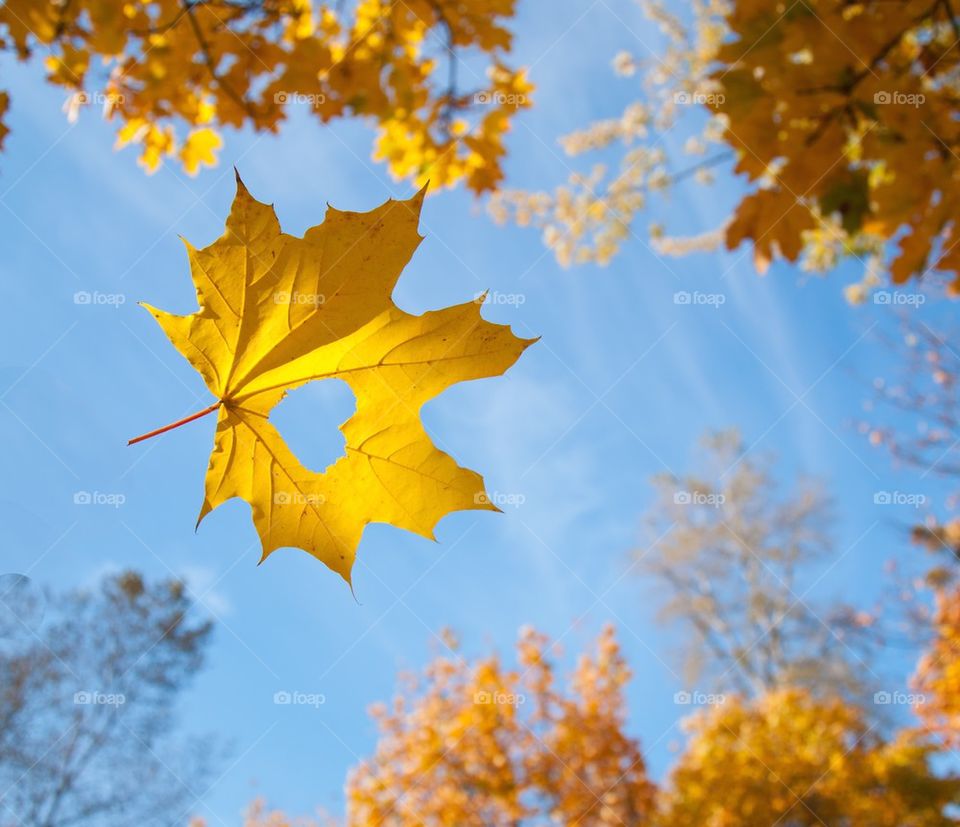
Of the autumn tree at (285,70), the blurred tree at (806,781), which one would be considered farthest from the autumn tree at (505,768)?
the autumn tree at (285,70)

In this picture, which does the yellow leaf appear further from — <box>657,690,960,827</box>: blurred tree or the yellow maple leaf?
<box>657,690,960,827</box>: blurred tree

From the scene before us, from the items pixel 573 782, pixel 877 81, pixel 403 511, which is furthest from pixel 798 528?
pixel 403 511

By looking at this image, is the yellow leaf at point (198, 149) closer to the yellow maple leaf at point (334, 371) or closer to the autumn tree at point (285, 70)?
the autumn tree at point (285, 70)

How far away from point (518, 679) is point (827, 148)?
27.6 feet

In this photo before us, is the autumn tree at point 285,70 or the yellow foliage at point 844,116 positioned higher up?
the autumn tree at point 285,70

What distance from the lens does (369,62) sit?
109 inches

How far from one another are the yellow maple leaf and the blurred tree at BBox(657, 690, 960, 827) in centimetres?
782

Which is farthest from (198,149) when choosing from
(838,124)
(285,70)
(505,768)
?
(505,768)

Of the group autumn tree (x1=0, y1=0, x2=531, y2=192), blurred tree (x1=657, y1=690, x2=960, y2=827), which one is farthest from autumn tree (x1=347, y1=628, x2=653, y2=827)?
autumn tree (x1=0, y1=0, x2=531, y2=192)

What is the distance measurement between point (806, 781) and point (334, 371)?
27.9ft

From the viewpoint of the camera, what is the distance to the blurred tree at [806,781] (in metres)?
6.95

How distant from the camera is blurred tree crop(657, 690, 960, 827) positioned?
695cm

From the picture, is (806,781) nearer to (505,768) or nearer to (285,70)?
(505,768)

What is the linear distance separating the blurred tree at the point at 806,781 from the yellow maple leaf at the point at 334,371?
7.82 meters
